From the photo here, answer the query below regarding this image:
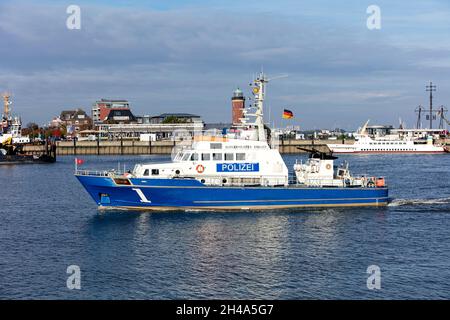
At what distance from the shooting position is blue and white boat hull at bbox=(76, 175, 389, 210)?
40.3 metres

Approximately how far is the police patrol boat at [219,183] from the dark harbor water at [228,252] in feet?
3.20

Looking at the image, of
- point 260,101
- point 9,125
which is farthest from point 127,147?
point 260,101

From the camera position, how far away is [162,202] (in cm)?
4094

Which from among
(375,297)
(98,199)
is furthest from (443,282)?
(98,199)

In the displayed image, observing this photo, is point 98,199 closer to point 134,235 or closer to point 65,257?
point 134,235

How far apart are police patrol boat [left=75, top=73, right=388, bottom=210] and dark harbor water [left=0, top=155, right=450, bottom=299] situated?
98 centimetres

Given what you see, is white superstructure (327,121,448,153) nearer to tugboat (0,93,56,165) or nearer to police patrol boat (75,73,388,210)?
tugboat (0,93,56,165)

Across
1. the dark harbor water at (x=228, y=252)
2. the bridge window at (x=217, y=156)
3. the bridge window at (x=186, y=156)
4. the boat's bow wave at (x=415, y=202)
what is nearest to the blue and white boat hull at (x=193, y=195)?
the dark harbor water at (x=228, y=252)

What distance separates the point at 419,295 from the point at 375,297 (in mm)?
1877

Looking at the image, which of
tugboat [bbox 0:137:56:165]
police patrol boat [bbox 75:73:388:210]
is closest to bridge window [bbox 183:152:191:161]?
police patrol boat [bbox 75:73:388:210]

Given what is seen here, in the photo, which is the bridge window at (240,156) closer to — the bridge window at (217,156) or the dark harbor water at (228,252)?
the bridge window at (217,156)

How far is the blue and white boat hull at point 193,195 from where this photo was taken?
40281mm

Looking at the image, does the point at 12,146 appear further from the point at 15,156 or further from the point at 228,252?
the point at 228,252
